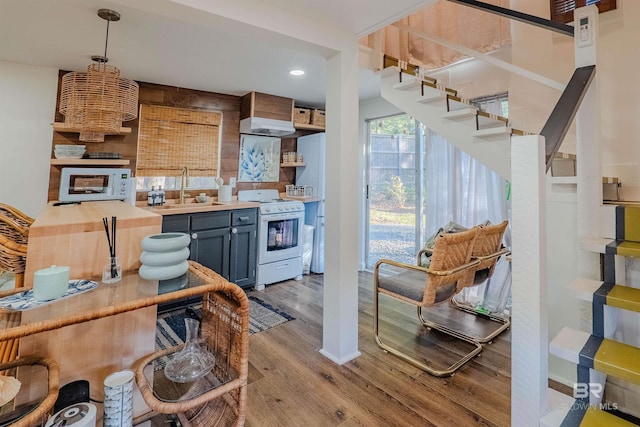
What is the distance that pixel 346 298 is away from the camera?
→ 2129mm

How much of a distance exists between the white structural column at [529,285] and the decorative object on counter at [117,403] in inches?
54.5

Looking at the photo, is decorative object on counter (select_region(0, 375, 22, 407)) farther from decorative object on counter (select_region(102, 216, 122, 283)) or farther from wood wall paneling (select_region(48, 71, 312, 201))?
wood wall paneling (select_region(48, 71, 312, 201))

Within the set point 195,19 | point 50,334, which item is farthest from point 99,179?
point 50,334

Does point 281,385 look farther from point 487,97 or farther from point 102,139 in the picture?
point 487,97

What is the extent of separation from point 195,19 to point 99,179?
2.19m

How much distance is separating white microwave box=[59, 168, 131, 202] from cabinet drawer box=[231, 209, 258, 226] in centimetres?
109

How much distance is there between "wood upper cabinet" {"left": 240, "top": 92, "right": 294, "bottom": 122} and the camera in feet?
12.4

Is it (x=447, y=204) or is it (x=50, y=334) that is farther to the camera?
(x=447, y=204)

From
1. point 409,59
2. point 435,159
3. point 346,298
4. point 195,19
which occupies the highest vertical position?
point 409,59

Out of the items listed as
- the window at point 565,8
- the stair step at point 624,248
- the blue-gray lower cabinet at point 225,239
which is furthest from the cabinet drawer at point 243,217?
the window at point 565,8

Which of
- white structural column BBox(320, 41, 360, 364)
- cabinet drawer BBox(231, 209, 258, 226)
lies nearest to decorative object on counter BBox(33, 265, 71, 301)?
white structural column BBox(320, 41, 360, 364)

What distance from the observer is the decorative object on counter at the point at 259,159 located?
4.13 meters

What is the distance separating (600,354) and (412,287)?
116cm

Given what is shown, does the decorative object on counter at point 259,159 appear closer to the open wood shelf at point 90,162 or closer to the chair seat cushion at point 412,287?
the open wood shelf at point 90,162
